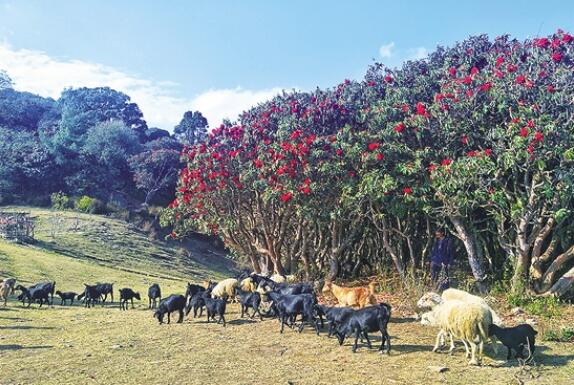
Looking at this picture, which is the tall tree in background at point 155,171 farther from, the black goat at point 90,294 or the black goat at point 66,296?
the black goat at point 90,294

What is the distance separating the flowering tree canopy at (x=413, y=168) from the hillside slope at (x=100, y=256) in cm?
791

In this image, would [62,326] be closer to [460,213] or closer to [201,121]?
[460,213]

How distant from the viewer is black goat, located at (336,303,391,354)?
1062 cm

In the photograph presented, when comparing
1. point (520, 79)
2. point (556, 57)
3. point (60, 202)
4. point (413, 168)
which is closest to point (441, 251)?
point (413, 168)

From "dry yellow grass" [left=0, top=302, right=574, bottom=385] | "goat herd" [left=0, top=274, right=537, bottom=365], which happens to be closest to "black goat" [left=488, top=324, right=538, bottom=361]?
"goat herd" [left=0, top=274, right=537, bottom=365]

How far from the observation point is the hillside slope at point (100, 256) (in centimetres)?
2523

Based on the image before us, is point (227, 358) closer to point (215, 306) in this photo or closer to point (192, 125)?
point (215, 306)

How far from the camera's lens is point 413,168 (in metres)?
14.5

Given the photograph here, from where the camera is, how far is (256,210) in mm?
21125

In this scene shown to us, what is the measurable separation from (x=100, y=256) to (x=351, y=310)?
25.6 meters

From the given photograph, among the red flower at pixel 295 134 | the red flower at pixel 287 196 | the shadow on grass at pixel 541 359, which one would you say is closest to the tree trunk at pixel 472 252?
the shadow on grass at pixel 541 359

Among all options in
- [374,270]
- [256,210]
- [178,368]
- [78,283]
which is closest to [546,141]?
[374,270]

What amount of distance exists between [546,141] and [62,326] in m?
13.4

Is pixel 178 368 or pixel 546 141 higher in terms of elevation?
pixel 546 141
